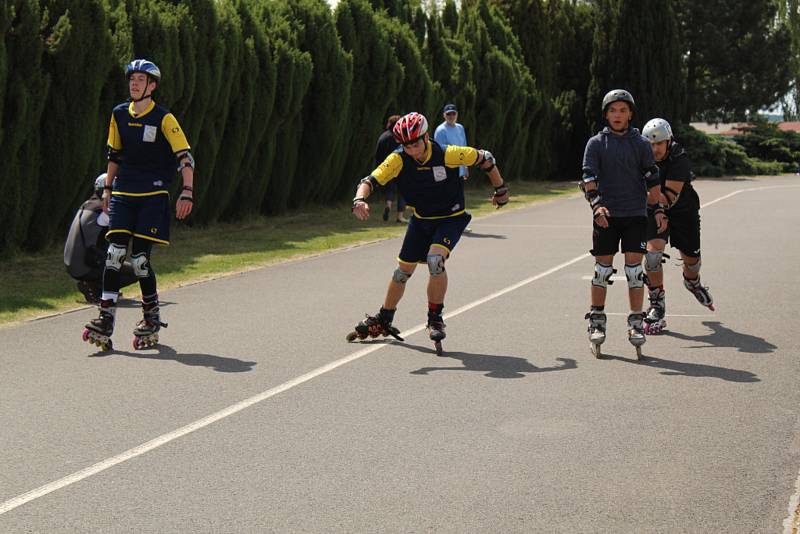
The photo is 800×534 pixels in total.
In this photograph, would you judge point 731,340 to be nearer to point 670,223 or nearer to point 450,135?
point 670,223

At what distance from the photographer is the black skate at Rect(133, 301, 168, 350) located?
10.2 meters

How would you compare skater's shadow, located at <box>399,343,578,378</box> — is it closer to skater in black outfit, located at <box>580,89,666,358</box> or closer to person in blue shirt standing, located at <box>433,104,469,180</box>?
skater in black outfit, located at <box>580,89,666,358</box>

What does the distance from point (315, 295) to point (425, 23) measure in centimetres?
2103

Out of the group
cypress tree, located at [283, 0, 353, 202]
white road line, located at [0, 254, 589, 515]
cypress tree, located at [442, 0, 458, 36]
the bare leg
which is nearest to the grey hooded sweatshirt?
the bare leg

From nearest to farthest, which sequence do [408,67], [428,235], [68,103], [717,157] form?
[428,235] < [68,103] < [408,67] < [717,157]

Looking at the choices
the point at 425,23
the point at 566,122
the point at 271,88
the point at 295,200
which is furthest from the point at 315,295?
the point at 566,122

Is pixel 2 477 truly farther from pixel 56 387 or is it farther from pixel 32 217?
pixel 32 217

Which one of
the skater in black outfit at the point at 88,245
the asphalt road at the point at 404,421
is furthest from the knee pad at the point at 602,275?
the skater in black outfit at the point at 88,245

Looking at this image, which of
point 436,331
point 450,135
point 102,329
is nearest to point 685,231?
point 436,331

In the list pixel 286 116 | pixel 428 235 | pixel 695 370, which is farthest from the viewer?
pixel 286 116

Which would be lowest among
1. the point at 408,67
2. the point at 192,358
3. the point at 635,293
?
the point at 192,358

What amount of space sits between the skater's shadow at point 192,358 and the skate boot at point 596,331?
2.51 meters

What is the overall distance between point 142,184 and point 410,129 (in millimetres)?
2163

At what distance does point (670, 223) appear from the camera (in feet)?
39.2
